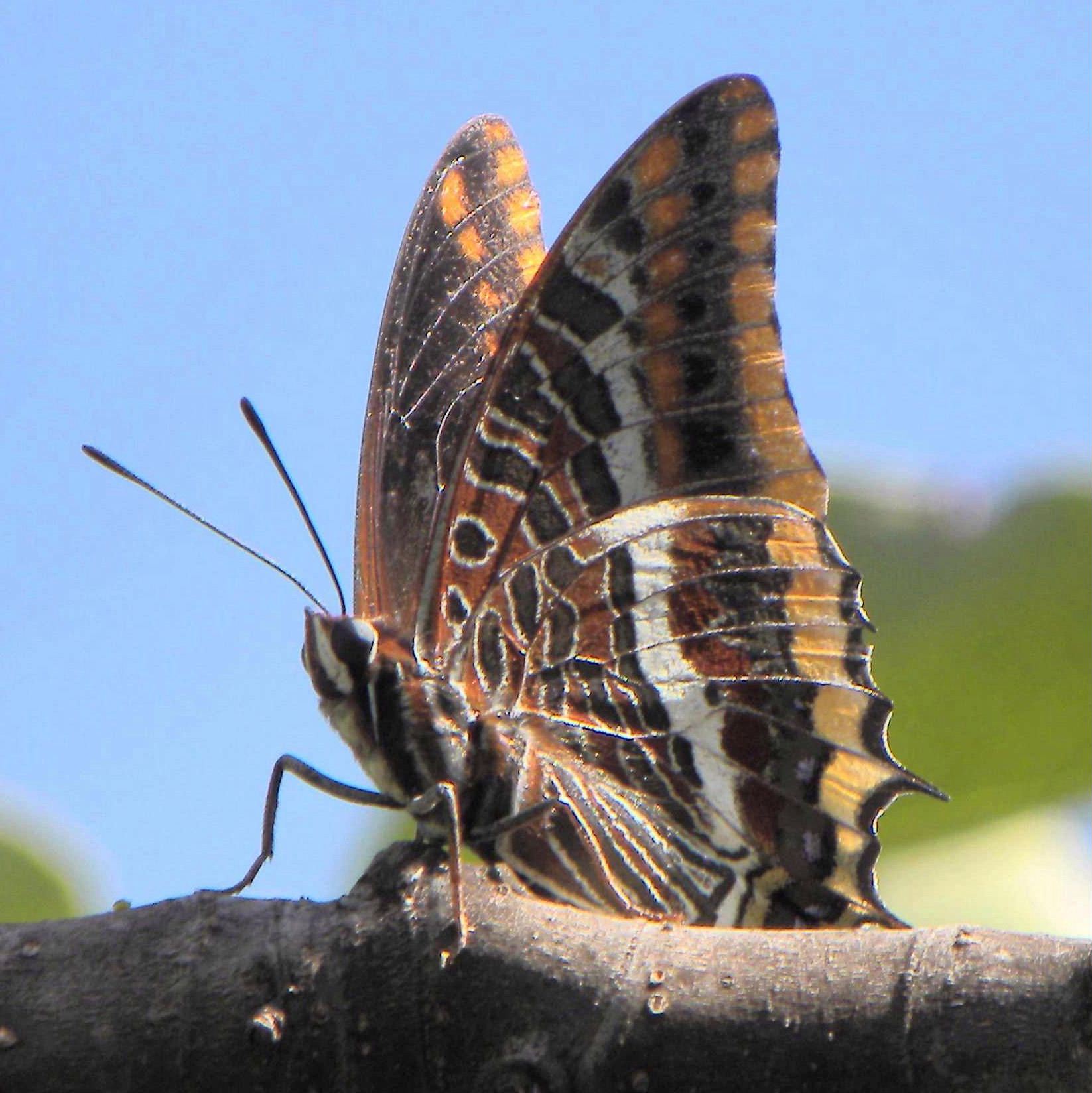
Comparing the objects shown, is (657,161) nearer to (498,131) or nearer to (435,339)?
(435,339)

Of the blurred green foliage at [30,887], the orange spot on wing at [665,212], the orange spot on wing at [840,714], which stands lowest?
the blurred green foliage at [30,887]

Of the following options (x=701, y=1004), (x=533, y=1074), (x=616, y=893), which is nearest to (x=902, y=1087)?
(x=701, y=1004)

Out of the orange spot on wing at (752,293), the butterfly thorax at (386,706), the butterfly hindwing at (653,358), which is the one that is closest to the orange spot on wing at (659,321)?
the butterfly hindwing at (653,358)

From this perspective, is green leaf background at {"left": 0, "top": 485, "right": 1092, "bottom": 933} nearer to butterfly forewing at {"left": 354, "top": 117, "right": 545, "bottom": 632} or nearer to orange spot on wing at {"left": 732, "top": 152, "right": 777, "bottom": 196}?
butterfly forewing at {"left": 354, "top": 117, "right": 545, "bottom": 632}

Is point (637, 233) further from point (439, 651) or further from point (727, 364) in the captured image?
point (439, 651)

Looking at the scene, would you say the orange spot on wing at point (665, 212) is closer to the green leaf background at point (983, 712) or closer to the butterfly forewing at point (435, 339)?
the butterfly forewing at point (435, 339)

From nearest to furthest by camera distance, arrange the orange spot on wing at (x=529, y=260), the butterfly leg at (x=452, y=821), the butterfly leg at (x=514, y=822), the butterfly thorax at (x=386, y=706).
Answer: the butterfly leg at (x=452, y=821), the butterfly leg at (x=514, y=822), the butterfly thorax at (x=386, y=706), the orange spot on wing at (x=529, y=260)

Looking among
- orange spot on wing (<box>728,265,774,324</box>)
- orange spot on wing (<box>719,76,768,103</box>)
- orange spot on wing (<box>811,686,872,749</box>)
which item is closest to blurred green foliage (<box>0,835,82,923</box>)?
orange spot on wing (<box>811,686,872,749</box>)
